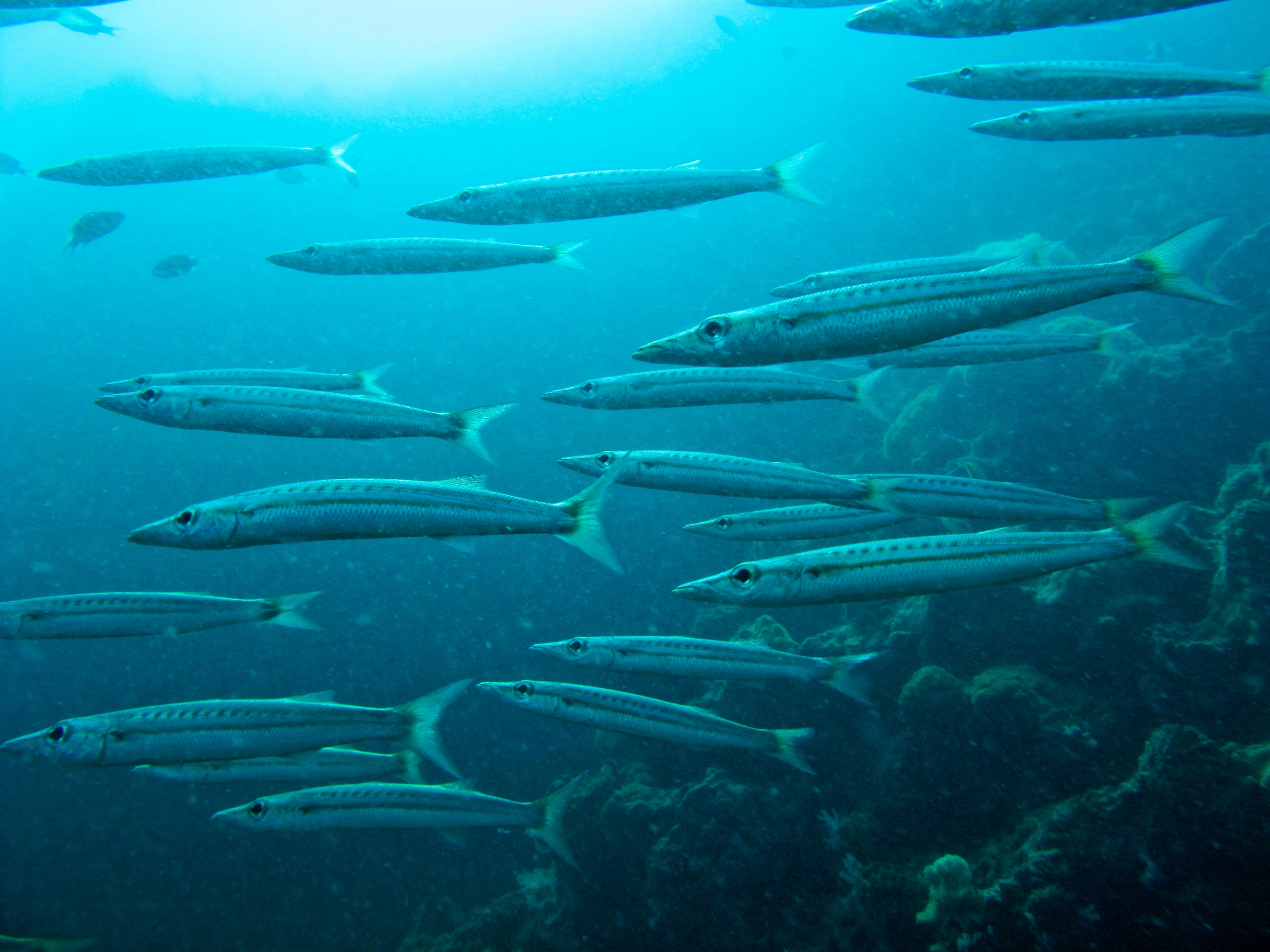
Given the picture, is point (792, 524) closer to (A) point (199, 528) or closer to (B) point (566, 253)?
(B) point (566, 253)

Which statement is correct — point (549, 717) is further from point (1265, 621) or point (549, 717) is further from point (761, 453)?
point (761, 453)

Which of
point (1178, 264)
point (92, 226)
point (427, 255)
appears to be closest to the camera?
point (1178, 264)

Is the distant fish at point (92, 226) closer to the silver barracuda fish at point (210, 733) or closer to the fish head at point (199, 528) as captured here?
the silver barracuda fish at point (210, 733)

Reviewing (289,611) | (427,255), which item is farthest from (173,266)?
(289,611)

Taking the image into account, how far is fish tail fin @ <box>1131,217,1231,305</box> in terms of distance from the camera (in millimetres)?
2705

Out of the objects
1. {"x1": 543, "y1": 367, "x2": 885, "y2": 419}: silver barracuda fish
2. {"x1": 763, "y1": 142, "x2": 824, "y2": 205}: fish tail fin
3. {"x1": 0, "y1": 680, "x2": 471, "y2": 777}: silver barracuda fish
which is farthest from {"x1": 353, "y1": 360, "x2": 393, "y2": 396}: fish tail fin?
{"x1": 763, "y1": 142, "x2": 824, "y2": 205}: fish tail fin

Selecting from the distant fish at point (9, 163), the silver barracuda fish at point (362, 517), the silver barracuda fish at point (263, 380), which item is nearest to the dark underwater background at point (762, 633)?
the silver barracuda fish at point (263, 380)

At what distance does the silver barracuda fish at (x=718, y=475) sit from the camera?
139 inches

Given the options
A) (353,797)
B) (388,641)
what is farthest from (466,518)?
(388,641)

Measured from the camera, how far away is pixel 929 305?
2598 mm

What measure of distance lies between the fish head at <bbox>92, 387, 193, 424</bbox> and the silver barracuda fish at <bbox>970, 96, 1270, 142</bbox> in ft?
20.2

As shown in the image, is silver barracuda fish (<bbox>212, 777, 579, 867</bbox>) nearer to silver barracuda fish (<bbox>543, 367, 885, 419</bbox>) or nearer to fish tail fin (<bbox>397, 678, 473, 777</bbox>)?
fish tail fin (<bbox>397, 678, 473, 777</bbox>)

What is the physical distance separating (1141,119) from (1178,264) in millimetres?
2287

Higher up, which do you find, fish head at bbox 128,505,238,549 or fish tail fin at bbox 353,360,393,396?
fish tail fin at bbox 353,360,393,396
